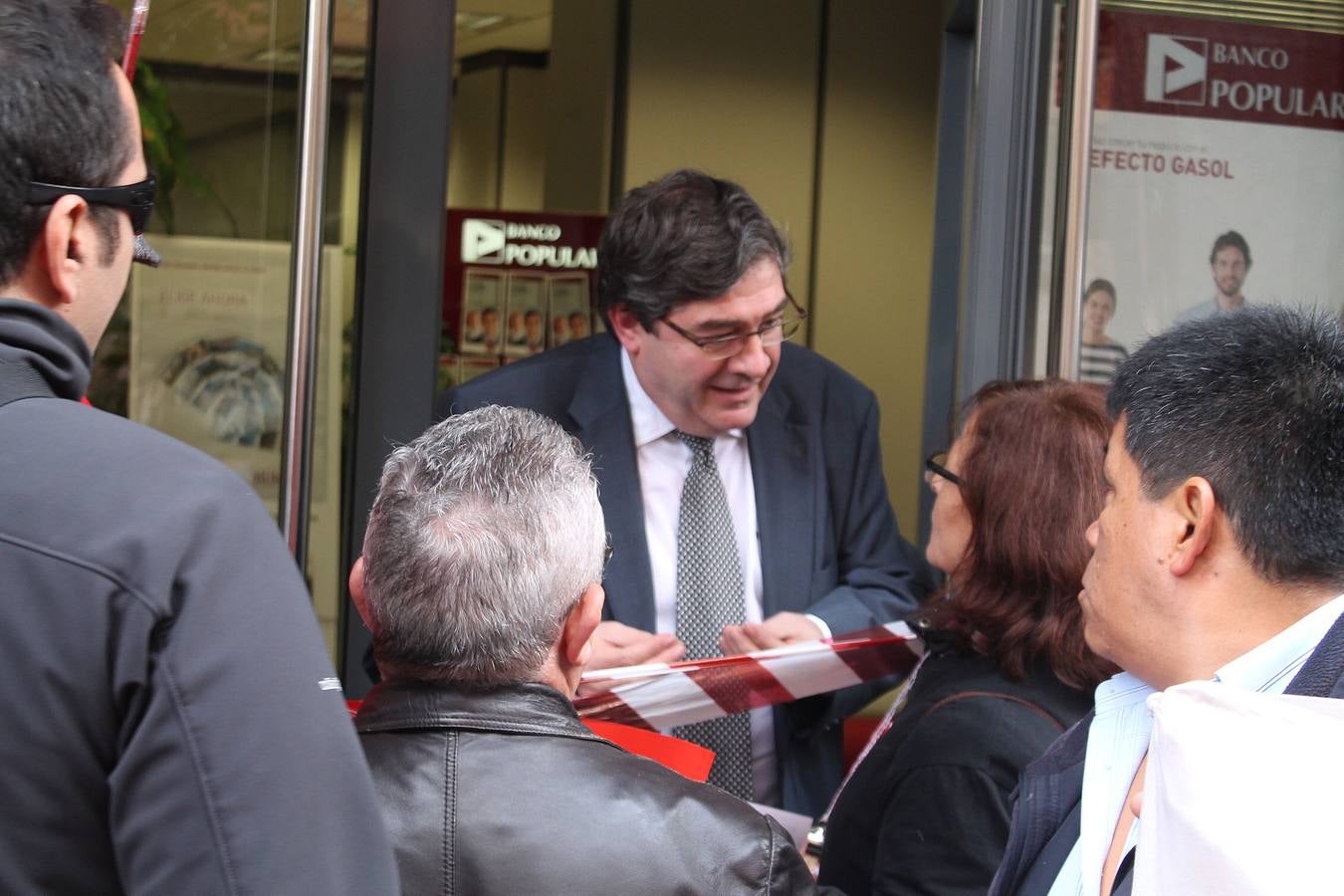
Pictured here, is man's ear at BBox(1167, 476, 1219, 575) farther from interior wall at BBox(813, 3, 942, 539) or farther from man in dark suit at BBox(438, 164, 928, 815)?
interior wall at BBox(813, 3, 942, 539)

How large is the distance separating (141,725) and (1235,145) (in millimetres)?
3571

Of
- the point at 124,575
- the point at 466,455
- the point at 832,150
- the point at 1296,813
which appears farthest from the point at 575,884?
the point at 832,150

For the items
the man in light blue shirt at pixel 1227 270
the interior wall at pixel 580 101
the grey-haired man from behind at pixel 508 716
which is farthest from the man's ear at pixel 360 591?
the interior wall at pixel 580 101

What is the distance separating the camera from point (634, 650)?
2.77 meters

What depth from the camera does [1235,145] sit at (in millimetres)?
3990

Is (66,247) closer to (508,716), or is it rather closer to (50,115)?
(50,115)

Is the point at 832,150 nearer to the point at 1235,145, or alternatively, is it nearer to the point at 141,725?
the point at 1235,145

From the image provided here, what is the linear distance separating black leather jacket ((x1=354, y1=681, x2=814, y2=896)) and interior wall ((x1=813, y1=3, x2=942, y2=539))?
221 inches

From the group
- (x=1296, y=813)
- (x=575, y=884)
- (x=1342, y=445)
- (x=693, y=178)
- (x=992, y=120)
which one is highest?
(x=992, y=120)

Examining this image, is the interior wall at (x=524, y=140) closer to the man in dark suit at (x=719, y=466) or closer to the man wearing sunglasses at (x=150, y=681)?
the man in dark suit at (x=719, y=466)

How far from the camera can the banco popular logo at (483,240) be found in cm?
554

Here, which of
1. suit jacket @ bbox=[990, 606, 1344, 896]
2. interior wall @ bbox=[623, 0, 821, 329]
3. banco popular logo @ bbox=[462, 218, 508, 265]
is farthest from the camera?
interior wall @ bbox=[623, 0, 821, 329]

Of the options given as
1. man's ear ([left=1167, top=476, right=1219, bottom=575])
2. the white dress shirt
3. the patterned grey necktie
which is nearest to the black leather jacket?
the white dress shirt

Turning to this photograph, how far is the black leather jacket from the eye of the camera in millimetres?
1592
